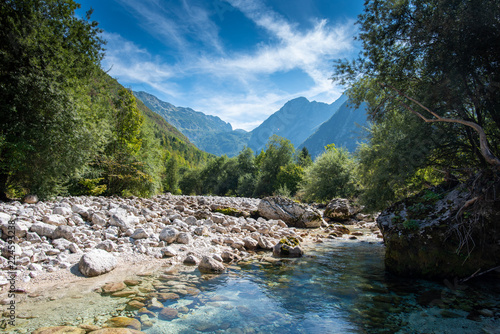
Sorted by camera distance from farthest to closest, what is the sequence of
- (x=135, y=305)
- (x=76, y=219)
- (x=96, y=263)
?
(x=76, y=219)
(x=96, y=263)
(x=135, y=305)

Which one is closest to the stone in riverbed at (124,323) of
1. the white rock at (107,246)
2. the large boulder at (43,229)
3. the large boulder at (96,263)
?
the large boulder at (96,263)

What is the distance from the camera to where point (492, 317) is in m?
3.92

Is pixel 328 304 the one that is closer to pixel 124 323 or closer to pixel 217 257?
pixel 217 257

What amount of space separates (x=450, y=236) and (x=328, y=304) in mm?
3694

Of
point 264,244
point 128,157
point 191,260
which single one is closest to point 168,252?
point 191,260

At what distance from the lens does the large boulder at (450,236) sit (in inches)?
209

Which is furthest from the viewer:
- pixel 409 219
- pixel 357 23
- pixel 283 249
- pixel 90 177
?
pixel 90 177

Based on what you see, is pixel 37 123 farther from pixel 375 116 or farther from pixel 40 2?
pixel 375 116

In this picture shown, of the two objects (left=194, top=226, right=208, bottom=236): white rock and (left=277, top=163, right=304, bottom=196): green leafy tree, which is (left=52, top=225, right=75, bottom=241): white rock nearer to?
(left=194, top=226, right=208, bottom=236): white rock

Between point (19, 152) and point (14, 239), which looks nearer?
point (14, 239)

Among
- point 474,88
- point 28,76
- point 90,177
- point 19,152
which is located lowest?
point 90,177

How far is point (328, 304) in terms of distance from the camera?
4578 millimetres

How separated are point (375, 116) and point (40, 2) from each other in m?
15.2

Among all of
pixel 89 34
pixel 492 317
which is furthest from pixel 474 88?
pixel 89 34
